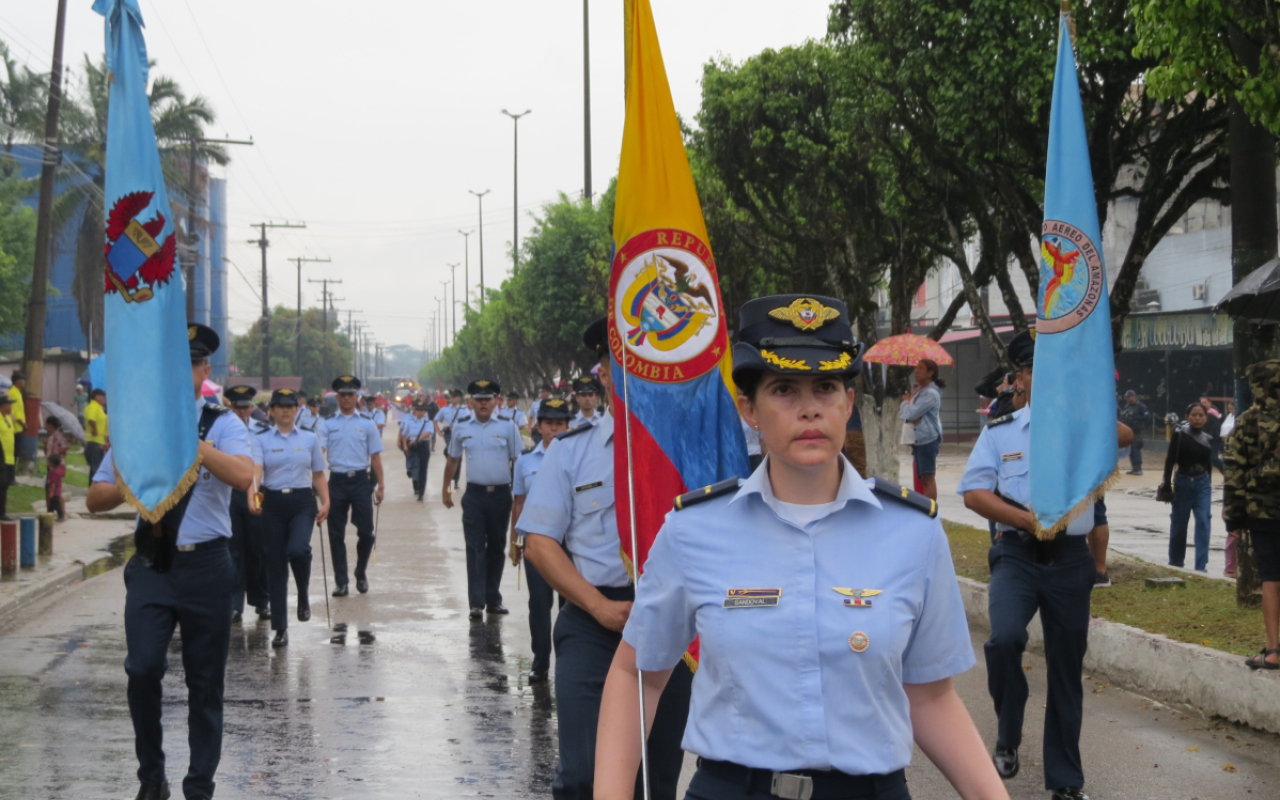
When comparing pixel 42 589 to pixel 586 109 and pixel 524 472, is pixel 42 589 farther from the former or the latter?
pixel 586 109

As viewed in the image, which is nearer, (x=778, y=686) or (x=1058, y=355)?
(x=778, y=686)

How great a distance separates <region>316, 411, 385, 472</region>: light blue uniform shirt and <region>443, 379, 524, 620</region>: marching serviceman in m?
1.37

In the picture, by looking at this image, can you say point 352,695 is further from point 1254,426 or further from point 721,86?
point 721,86

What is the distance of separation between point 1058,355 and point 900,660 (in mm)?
4574

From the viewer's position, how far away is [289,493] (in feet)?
39.3

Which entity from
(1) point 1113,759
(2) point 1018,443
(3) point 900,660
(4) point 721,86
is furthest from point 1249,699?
(4) point 721,86

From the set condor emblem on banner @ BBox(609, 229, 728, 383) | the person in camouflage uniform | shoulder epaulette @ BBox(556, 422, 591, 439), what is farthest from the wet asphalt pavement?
condor emblem on banner @ BBox(609, 229, 728, 383)

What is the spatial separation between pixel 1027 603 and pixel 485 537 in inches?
273

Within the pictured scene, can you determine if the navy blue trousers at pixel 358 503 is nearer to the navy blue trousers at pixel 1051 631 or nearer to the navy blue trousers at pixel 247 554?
the navy blue trousers at pixel 247 554

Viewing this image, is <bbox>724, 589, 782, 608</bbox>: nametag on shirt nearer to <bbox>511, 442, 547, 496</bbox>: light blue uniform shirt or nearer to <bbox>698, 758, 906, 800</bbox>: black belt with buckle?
<bbox>698, 758, 906, 800</bbox>: black belt with buckle

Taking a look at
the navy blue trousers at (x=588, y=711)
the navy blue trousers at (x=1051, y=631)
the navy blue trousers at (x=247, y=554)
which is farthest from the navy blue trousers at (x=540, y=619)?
the navy blue trousers at (x=588, y=711)

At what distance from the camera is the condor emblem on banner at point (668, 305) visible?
4.84 meters

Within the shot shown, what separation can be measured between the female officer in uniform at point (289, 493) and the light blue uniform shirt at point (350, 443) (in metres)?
1.92

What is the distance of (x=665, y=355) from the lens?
16.1 feet
